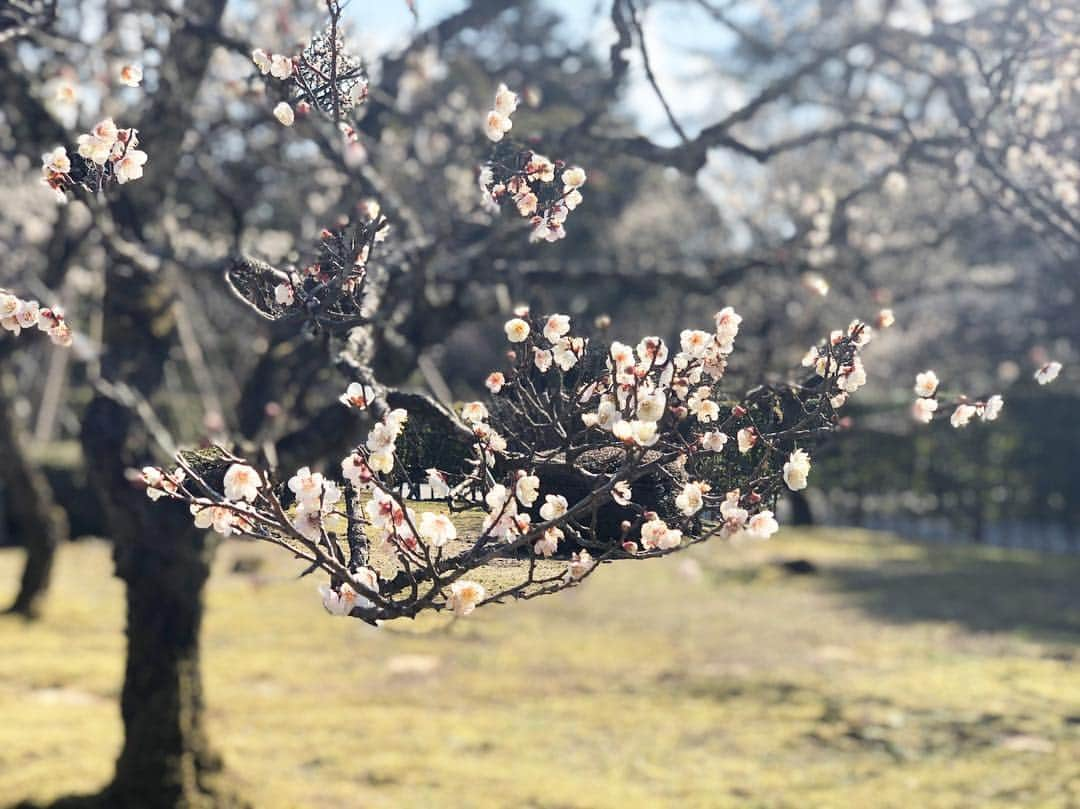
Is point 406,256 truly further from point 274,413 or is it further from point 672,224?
point 672,224

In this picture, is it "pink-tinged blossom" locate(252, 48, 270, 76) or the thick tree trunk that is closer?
"pink-tinged blossom" locate(252, 48, 270, 76)

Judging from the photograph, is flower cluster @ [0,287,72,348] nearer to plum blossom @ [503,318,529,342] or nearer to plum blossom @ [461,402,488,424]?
plum blossom @ [461,402,488,424]

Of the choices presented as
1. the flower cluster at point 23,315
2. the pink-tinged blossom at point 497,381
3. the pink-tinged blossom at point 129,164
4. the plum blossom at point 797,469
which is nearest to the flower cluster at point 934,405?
the plum blossom at point 797,469

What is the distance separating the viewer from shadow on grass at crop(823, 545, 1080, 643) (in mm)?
12031

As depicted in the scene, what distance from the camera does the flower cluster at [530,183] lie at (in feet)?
11.8

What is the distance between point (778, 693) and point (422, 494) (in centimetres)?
665

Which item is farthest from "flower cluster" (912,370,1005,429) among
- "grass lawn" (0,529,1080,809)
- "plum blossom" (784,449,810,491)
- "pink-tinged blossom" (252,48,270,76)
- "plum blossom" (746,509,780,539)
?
"pink-tinged blossom" (252,48,270,76)

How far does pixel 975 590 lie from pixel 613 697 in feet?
22.5

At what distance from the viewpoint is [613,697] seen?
9094mm

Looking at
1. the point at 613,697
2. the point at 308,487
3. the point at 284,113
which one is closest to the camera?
the point at 308,487

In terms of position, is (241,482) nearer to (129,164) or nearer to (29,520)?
(129,164)

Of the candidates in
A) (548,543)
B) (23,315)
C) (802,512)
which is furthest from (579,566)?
(802,512)

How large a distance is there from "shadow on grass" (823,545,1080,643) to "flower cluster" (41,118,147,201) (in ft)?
33.7

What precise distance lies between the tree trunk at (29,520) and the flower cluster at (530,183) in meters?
9.52
